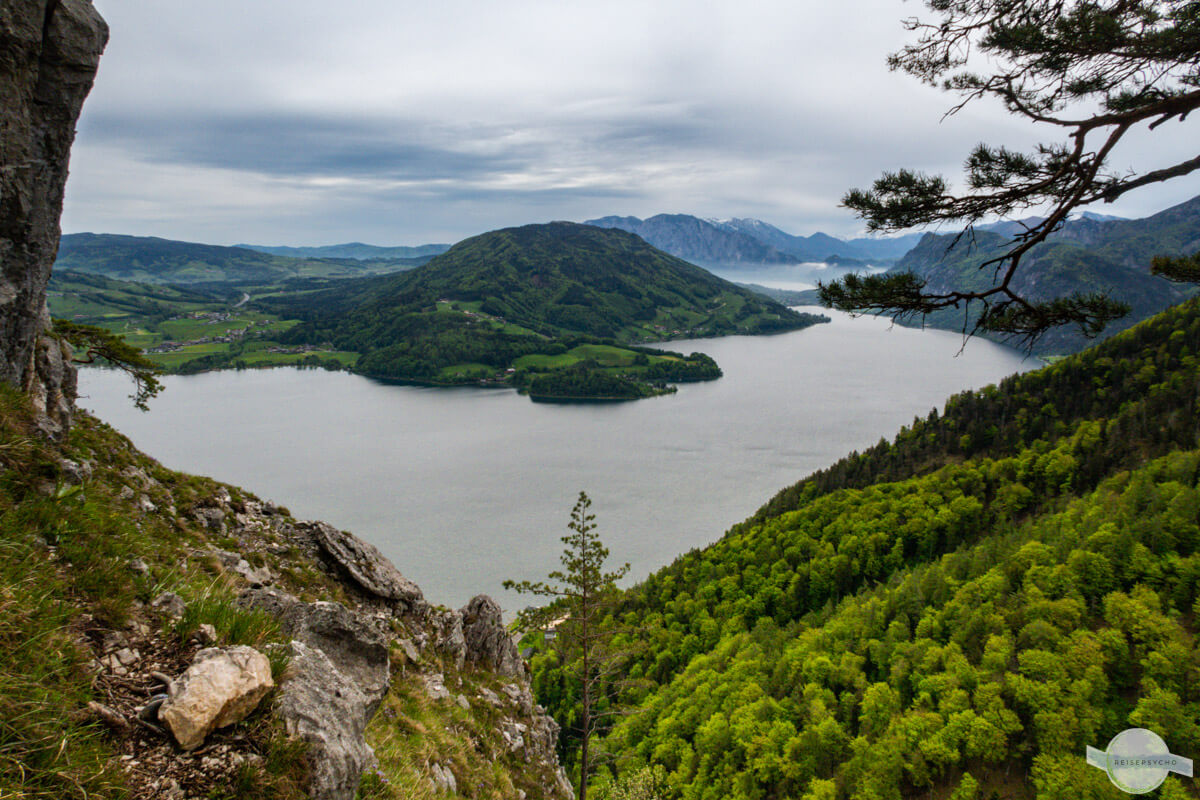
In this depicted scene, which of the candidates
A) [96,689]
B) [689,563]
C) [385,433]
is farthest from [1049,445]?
[385,433]

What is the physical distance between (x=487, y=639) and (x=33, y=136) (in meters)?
12.6

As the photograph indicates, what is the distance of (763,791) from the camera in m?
31.7

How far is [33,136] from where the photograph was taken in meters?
5.98

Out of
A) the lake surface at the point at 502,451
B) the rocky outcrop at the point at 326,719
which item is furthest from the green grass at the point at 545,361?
the rocky outcrop at the point at 326,719

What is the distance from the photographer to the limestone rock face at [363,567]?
11547 mm

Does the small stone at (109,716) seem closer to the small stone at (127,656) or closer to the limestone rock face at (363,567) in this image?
the small stone at (127,656)

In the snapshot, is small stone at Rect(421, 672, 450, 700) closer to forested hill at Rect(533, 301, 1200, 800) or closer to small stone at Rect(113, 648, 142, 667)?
small stone at Rect(113, 648, 142, 667)

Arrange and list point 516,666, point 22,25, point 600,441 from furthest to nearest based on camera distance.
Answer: point 600,441 → point 516,666 → point 22,25

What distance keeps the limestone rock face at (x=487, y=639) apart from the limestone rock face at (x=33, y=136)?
1001 centimetres

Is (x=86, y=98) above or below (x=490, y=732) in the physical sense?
above

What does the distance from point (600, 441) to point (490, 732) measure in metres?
81.2

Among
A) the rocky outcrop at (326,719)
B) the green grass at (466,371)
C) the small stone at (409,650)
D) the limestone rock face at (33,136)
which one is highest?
the limestone rock face at (33,136)

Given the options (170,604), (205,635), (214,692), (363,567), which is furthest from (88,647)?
(363,567)

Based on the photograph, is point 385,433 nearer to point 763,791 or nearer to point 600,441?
point 600,441
